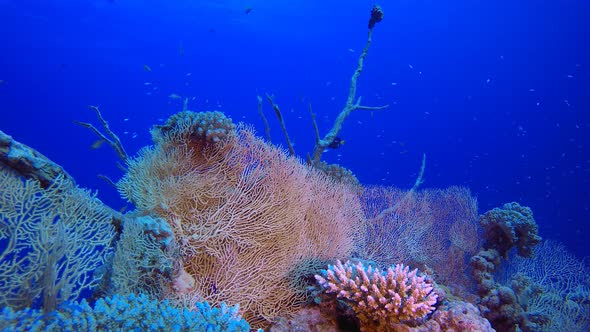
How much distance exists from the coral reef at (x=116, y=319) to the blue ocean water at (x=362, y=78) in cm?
4425

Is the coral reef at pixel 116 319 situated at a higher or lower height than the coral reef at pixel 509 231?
lower

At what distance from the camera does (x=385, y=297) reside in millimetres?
3230

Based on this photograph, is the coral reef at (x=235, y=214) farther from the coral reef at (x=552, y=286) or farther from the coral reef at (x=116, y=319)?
the coral reef at (x=552, y=286)

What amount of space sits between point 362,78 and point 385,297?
88.6 metres

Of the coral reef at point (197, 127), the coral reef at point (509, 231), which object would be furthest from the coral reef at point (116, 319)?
the coral reef at point (509, 231)

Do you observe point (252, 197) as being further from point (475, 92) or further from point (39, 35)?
point (475, 92)

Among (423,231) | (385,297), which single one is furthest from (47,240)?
(423,231)

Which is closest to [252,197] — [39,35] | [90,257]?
[90,257]

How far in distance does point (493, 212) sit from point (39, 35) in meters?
67.8

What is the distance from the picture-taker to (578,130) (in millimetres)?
52031

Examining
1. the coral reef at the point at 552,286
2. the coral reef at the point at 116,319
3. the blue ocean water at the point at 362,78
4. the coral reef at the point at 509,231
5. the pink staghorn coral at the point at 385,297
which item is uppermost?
the blue ocean water at the point at 362,78

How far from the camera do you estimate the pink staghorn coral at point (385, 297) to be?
3119mm

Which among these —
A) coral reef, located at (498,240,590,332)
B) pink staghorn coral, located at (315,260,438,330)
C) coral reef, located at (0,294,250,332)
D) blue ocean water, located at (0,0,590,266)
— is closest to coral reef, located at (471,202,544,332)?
coral reef, located at (498,240,590,332)

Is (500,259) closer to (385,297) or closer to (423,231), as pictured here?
(423,231)
